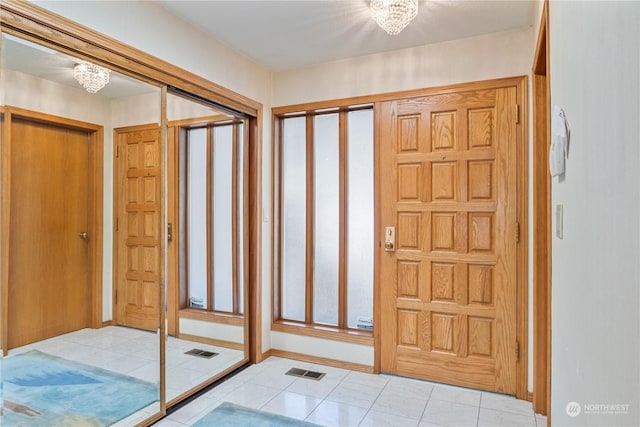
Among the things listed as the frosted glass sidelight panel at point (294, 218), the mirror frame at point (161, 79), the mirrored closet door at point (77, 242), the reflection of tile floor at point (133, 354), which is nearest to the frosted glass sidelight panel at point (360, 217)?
the frosted glass sidelight panel at point (294, 218)

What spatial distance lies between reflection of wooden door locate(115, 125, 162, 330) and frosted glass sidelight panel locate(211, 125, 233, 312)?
61 centimetres

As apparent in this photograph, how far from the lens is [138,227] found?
2312 millimetres

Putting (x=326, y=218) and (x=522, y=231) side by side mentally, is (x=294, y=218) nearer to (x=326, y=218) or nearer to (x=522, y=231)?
(x=326, y=218)

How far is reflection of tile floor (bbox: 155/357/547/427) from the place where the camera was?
90.5 inches

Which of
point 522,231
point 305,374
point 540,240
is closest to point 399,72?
point 522,231

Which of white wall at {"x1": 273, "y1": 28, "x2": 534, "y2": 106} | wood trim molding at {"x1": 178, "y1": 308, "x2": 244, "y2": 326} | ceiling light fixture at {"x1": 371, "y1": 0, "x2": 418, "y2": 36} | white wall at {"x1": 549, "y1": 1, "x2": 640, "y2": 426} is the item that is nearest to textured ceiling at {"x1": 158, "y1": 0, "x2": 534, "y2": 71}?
white wall at {"x1": 273, "y1": 28, "x2": 534, "y2": 106}

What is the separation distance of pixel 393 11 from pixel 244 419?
2606 millimetres

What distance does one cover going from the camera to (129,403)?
220 cm

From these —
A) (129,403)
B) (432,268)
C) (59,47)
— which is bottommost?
(129,403)

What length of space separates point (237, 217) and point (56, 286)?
4.81ft

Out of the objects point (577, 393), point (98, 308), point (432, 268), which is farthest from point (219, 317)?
point (577, 393)

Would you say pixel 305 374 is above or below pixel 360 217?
below

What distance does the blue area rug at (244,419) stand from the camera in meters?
2.24

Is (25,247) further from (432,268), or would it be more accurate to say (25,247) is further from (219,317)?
(432,268)
